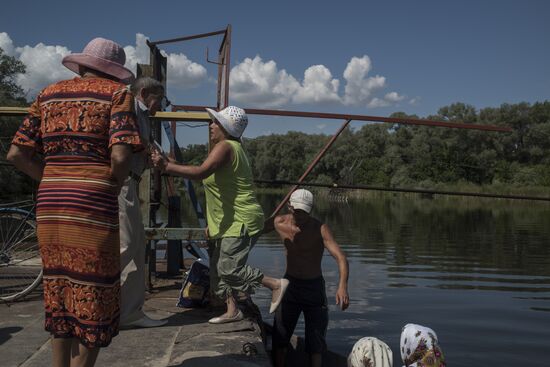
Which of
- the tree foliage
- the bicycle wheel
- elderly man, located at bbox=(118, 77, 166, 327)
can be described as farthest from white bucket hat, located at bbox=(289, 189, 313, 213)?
the tree foliage

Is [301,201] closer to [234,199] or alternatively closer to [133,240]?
[234,199]

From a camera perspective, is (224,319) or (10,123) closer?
(224,319)

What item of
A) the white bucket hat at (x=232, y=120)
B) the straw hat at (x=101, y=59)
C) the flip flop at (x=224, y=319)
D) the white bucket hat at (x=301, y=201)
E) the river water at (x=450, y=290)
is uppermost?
the straw hat at (x=101, y=59)

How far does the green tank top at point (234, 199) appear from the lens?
4.12m

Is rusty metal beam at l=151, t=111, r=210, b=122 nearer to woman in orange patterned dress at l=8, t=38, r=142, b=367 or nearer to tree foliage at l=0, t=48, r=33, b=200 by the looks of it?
woman in orange patterned dress at l=8, t=38, r=142, b=367

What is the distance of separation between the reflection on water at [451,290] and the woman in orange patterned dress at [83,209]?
4832 millimetres

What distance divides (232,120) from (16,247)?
270 cm

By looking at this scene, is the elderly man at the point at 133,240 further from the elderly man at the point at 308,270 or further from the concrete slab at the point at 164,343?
the elderly man at the point at 308,270

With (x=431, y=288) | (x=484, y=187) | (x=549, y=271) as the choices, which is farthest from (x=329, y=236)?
(x=484, y=187)

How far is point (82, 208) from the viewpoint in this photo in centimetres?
253

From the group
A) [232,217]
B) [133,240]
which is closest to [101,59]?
[133,240]

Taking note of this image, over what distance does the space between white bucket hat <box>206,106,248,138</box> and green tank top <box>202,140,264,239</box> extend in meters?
0.08

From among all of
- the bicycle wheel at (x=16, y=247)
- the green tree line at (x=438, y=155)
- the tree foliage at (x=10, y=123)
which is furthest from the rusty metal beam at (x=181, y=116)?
the green tree line at (x=438, y=155)

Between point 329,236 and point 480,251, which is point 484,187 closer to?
point 480,251
